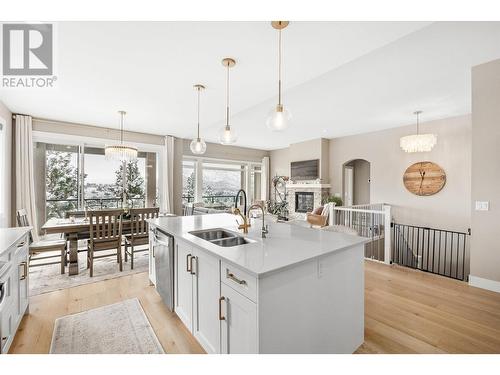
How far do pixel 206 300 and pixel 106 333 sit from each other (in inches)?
43.3

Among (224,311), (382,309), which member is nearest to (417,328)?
(382,309)

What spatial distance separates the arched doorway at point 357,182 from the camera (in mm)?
7586

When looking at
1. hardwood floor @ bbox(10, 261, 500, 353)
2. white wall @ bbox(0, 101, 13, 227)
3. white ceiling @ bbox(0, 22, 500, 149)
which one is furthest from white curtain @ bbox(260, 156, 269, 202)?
white wall @ bbox(0, 101, 13, 227)

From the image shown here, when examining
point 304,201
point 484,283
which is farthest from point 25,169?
point 484,283

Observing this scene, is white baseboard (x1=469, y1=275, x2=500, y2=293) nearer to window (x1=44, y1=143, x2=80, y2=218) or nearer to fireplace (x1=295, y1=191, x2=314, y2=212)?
fireplace (x1=295, y1=191, x2=314, y2=212)

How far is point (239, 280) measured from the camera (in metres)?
1.32

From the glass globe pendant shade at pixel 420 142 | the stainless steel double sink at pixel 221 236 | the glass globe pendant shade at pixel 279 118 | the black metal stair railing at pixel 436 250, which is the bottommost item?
the black metal stair railing at pixel 436 250

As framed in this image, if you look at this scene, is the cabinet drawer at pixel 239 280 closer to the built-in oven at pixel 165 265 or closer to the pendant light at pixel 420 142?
the built-in oven at pixel 165 265

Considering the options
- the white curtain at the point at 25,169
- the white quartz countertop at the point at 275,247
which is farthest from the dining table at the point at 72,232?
the white quartz countertop at the point at 275,247

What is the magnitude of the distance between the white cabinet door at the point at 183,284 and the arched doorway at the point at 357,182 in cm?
661

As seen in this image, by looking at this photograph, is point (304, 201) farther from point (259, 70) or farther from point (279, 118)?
point (279, 118)
